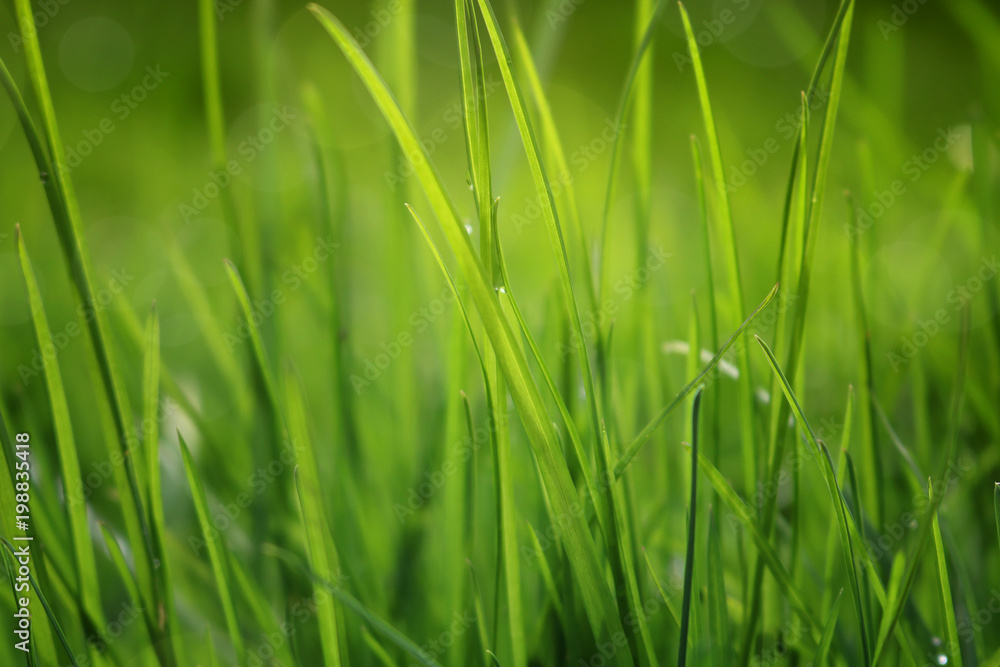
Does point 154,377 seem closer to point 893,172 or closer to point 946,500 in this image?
point 946,500

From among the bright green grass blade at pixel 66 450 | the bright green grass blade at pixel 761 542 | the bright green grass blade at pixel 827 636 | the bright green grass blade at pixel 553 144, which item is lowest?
the bright green grass blade at pixel 827 636

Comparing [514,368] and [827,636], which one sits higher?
[514,368]

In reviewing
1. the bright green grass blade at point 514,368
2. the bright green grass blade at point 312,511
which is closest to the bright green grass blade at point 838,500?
the bright green grass blade at point 514,368

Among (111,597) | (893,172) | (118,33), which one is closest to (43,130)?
(111,597)

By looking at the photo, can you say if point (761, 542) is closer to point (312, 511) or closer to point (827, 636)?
point (827, 636)

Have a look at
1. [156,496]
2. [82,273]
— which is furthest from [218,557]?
[82,273]

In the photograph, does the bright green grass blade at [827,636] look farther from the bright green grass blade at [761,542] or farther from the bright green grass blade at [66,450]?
the bright green grass blade at [66,450]
